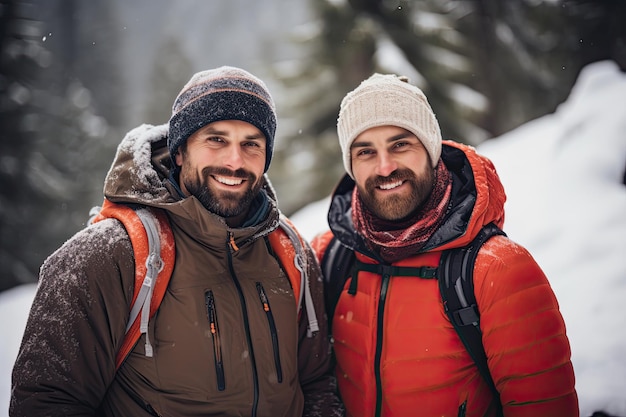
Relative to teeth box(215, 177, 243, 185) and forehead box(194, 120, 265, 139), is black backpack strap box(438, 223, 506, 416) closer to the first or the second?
teeth box(215, 177, 243, 185)

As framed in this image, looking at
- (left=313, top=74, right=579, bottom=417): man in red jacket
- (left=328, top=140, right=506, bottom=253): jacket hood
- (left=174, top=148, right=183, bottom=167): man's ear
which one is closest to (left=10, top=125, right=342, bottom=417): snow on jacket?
(left=174, top=148, right=183, bottom=167): man's ear

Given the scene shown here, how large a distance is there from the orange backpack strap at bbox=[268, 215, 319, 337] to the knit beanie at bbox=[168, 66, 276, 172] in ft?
2.80

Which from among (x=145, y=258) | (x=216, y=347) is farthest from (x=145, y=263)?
(x=216, y=347)

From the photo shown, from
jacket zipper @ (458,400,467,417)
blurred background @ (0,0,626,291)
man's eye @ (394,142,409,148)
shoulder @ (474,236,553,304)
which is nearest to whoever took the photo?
shoulder @ (474,236,553,304)

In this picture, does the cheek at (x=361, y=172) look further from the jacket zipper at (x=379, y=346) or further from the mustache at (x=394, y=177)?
the jacket zipper at (x=379, y=346)

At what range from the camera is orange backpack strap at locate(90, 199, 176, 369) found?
2451 mm

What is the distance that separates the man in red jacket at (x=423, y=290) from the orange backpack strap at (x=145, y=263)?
4.84ft

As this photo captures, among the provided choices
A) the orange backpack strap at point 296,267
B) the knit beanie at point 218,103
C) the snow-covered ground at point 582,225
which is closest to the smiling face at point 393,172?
the orange backpack strap at point 296,267

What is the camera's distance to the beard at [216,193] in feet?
9.77

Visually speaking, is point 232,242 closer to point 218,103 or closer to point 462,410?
point 218,103

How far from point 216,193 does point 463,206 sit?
1826 millimetres

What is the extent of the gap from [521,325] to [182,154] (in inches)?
105

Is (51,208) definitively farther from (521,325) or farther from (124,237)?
(521,325)

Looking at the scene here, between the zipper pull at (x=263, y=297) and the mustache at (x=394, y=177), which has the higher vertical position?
the mustache at (x=394, y=177)
